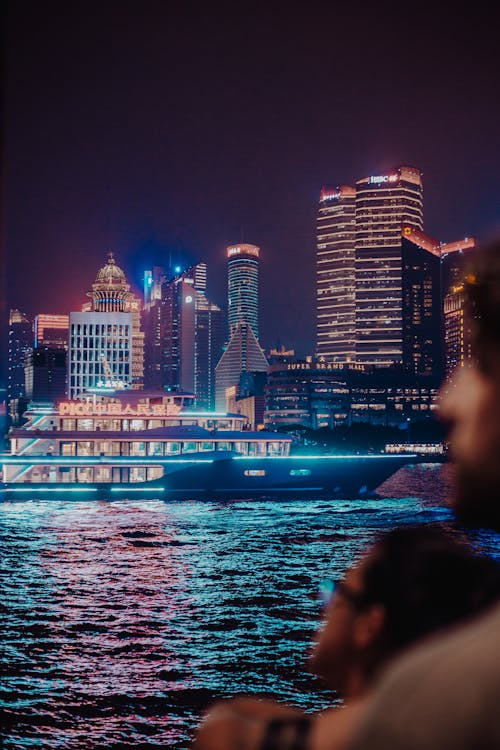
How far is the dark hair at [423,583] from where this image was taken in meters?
1.13

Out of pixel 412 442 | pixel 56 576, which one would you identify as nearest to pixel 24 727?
pixel 56 576

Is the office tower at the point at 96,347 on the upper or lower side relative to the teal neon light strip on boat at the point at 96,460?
upper

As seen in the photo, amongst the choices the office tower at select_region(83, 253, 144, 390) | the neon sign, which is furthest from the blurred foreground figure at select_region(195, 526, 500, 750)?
the office tower at select_region(83, 253, 144, 390)

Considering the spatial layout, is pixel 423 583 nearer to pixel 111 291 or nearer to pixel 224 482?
pixel 224 482

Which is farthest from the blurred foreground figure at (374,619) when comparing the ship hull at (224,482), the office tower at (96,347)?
the office tower at (96,347)

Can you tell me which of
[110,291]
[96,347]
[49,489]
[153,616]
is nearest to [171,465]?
[49,489]

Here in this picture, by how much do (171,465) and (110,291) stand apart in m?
103

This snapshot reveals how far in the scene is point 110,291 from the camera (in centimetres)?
15338

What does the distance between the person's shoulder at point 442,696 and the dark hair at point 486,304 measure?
42 cm

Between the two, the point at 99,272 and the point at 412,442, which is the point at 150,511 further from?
the point at 412,442

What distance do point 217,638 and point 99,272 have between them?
461 feet

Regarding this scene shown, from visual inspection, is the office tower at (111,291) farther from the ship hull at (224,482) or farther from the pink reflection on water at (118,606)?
the pink reflection on water at (118,606)

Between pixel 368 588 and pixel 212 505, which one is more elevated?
pixel 368 588

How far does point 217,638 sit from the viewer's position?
21016mm
